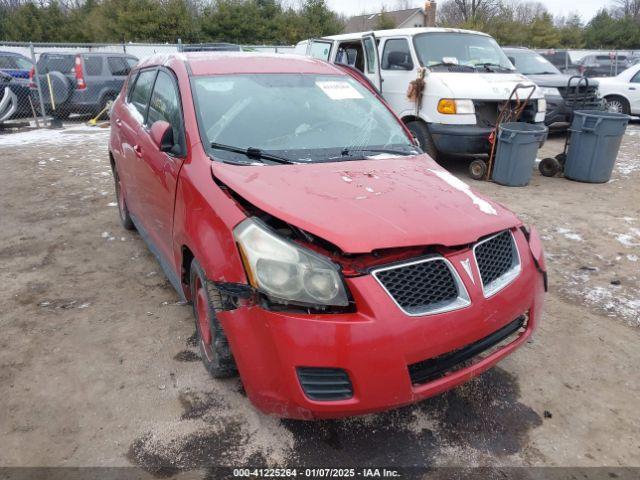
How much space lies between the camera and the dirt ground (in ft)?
7.67

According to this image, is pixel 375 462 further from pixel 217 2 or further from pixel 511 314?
pixel 217 2

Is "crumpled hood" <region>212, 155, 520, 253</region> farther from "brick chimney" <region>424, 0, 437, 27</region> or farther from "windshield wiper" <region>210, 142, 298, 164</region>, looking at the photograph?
"brick chimney" <region>424, 0, 437, 27</region>

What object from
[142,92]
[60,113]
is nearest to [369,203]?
[142,92]

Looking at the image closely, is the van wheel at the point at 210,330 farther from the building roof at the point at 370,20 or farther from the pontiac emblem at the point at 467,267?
the building roof at the point at 370,20

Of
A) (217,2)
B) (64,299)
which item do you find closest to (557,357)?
(64,299)

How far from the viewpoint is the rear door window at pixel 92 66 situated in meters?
12.9

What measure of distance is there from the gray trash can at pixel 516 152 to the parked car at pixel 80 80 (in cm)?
1042

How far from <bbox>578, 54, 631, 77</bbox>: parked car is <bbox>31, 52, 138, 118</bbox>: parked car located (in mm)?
15914

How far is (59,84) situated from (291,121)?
1160 centimetres

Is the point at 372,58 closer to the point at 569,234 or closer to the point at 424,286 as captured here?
the point at 569,234

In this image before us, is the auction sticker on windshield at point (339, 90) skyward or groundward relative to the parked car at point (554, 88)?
skyward

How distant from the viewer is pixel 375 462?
89.4 inches

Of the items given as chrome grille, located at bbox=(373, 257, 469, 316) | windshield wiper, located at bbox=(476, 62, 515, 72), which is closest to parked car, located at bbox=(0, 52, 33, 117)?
windshield wiper, located at bbox=(476, 62, 515, 72)

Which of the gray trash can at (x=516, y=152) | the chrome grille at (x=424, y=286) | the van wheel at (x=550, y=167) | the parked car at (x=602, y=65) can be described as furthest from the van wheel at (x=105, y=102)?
the parked car at (x=602, y=65)
